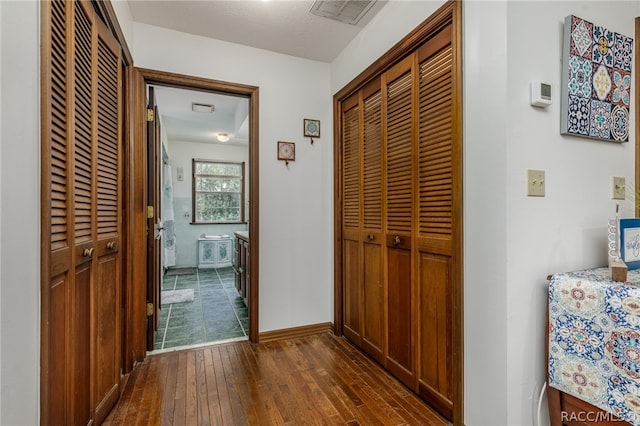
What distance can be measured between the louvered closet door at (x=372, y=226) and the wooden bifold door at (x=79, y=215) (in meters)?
1.70

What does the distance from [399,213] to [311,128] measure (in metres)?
1.30

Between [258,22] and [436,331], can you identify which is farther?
[258,22]

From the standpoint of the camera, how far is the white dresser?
19.9ft

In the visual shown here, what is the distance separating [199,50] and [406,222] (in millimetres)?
2153

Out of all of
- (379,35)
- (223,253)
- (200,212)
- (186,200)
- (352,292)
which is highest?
(379,35)

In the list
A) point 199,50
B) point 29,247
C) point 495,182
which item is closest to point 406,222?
point 495,182

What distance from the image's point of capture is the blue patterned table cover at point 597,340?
1088 mm

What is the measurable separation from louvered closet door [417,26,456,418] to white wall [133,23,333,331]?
1230 millimetres

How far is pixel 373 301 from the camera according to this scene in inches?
94.1

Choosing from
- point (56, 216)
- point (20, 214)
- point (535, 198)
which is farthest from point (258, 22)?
point (535, 198)

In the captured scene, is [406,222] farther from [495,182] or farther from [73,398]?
[73,398]

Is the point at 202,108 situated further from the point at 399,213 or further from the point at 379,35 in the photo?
the point at 399,213

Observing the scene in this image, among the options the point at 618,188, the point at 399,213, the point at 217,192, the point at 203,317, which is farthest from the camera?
the point at 217,192

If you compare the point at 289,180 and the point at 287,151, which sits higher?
the point at 287,151
